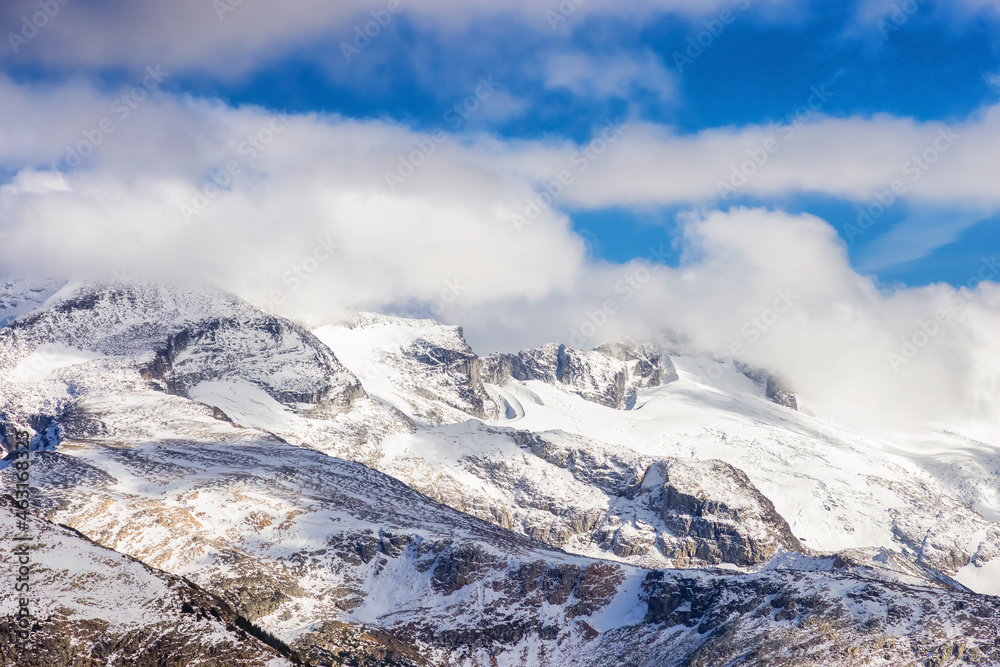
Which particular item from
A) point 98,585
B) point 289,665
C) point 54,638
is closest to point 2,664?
point 54,638

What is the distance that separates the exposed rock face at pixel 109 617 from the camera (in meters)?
146

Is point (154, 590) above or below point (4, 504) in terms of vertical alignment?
below

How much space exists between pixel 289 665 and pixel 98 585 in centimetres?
3215

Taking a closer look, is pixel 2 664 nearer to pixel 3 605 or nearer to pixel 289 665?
pixel 3 605

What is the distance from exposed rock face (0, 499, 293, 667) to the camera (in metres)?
146

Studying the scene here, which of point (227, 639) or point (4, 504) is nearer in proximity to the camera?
point (227, 639)

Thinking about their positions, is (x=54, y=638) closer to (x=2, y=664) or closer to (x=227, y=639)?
(x=2, y=664)

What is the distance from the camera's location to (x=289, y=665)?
14950 centimetres

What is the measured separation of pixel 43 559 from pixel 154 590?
1707 cm

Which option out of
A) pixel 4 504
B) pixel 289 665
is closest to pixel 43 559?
pixel 4 504

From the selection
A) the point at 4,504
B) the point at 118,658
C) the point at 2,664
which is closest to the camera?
the point at 2,664

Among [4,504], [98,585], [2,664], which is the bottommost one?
[2,664]

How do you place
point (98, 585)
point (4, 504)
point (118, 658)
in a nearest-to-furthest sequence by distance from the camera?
point (118, 658) → point (98, 585) → point (4, 504)

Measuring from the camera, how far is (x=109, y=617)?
5994 inches
